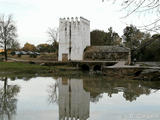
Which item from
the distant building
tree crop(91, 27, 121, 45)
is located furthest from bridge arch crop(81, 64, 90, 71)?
tree crop(91, 27, 121, 45)

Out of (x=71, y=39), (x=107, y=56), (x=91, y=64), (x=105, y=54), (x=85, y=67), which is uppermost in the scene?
(x=71, y=39)

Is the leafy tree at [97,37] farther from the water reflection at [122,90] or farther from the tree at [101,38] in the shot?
the water reflection at [122,90]

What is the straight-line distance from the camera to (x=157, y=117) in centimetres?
742

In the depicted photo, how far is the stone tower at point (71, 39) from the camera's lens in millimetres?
39344

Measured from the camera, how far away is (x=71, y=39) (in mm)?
39625

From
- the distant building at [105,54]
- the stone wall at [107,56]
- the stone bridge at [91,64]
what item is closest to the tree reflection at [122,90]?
the stone bridge at [91,64]

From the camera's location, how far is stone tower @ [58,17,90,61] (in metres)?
39.3

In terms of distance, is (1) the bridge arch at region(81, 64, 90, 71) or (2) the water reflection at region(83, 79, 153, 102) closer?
(2) the water reflection at region(83, 79, 153, 102)

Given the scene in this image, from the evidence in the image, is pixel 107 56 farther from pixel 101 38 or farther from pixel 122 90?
pixel 122 90

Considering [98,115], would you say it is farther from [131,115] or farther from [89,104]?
[89,104]

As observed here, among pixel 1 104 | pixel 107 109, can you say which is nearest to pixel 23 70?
pixel 1 104

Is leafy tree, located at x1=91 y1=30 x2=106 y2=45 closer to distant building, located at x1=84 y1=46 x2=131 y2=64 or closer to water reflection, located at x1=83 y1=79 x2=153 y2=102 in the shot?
distant building, located at x1=84 y1=46 x2=131 y2=64

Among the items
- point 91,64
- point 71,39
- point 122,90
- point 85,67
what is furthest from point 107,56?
point 122,90

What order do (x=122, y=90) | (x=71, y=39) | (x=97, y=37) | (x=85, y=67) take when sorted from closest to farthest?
(x=122, y=90) < (x=85, y=67) < (x=71, y=39) < (x=97, y=37)
